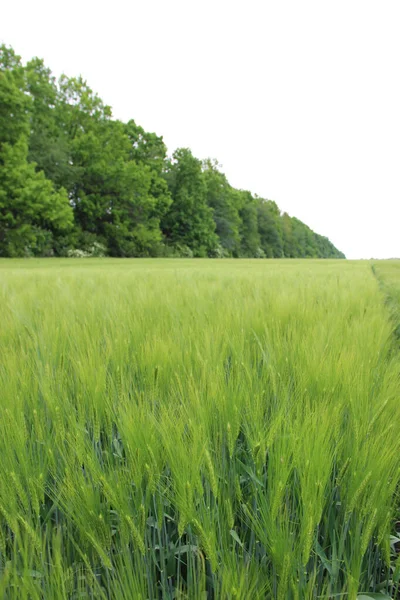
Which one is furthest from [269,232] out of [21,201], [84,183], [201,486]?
[201,486]

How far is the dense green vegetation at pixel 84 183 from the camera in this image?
20.7 metres

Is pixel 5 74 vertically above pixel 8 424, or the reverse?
pixel 5 74

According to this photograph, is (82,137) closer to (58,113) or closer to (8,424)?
(58,113)

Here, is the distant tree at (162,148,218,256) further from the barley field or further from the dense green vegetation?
the barley field

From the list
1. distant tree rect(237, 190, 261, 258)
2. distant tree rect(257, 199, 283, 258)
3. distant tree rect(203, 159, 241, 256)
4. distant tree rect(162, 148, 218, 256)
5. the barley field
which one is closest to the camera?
the barley field

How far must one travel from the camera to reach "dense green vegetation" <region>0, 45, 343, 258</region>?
2066 cm

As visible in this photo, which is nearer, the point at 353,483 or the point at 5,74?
the point at 353,483

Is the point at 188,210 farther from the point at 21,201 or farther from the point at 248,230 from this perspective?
the point at 21,201

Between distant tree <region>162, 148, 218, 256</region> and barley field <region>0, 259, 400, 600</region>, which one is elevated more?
distant tree <region>162, 148, 218, 256</region>

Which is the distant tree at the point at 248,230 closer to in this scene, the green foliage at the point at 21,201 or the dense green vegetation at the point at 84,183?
the dense green vegetation at the point at 84,183

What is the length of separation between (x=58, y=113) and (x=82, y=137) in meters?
2.50

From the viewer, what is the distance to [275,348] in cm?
134

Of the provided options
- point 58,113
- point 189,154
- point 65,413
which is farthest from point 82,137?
point 65,413

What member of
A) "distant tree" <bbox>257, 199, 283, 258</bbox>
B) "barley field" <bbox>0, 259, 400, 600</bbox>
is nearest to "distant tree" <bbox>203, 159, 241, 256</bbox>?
"distant tree" <bbox>257, 199, 283, 258</bbox>
